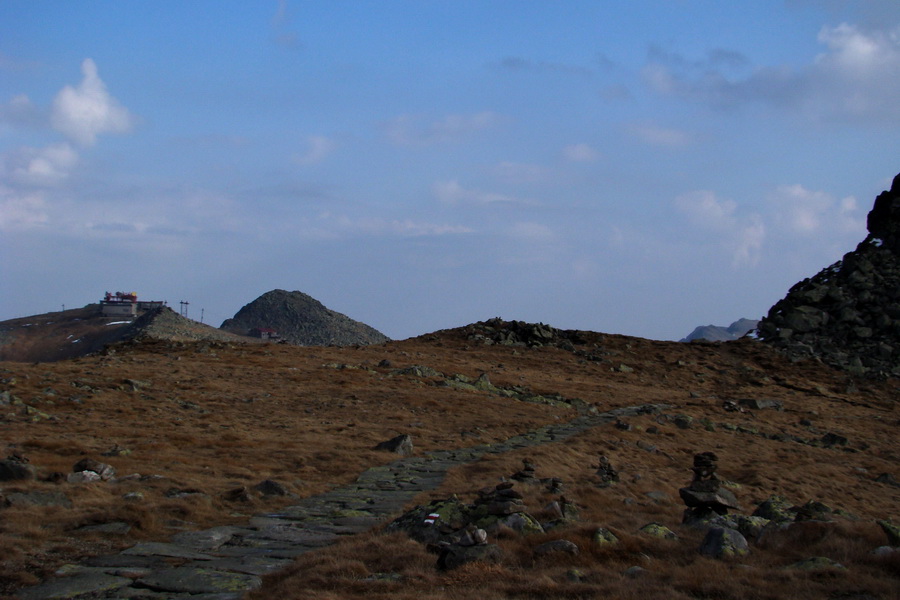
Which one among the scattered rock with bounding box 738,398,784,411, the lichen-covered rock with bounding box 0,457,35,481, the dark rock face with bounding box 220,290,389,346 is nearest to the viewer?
the lichen-covered rock with bounding box 0,457,35,481

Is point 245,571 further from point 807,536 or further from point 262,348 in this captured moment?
point 262,348

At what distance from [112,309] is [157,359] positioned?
257 ft

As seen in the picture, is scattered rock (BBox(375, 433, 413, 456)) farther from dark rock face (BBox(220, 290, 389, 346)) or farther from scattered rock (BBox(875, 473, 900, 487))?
dark rock face (BBox(220, 290, 389, 346))

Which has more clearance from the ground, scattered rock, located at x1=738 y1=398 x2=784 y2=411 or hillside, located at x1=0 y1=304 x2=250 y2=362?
hillside, located at x1=0 y1=304 x2=250 y2=362

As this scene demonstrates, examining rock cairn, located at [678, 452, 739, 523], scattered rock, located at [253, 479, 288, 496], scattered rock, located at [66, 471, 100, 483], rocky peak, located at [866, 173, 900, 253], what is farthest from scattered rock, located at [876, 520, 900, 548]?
rocky peak, located at [866, 173, 900, 253]

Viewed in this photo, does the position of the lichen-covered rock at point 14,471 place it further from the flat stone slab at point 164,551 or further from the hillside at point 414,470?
the flat stone slab at point 164,551

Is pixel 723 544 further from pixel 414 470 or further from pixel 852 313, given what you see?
pixel 852 313

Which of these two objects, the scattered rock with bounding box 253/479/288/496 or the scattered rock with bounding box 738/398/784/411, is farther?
the scattered rock with bounding box 738/398/784/411

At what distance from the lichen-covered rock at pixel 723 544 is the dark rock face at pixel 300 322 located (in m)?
100

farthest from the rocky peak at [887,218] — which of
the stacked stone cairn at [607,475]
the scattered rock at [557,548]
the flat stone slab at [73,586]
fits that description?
the flat stone slab at [73,586]

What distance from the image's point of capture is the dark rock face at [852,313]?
55.4 meters

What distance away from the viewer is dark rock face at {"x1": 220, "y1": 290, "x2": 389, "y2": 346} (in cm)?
11187

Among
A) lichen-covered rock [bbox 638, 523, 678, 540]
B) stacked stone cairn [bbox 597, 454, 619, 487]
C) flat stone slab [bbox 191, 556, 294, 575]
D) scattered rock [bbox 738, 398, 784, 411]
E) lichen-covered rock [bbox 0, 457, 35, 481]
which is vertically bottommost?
flat stone slab [bbox 191, 556, 294, 575]

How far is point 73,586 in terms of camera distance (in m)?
9.52
